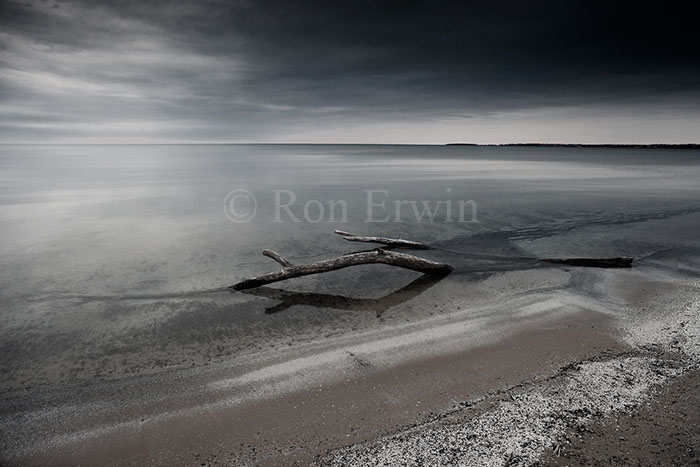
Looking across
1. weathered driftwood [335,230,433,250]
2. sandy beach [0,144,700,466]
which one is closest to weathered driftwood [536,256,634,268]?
sandy beach [0,144,700,466]

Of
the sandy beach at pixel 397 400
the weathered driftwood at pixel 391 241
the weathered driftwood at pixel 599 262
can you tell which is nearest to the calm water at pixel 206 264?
the weathered driftwood at pixel 391 241

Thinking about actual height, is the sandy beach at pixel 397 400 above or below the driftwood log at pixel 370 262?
below

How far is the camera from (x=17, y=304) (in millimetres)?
8062

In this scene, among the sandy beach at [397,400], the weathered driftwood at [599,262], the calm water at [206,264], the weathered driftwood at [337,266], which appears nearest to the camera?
the sandy beach at [397,400]

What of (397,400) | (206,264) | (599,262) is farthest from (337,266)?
(599,262)

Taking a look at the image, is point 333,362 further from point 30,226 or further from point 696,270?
point 30,226

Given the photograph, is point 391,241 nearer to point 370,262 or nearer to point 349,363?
point 370,262

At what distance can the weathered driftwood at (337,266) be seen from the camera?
29.4 ft

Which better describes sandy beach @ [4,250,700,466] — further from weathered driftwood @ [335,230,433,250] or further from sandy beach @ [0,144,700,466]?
weathered driftwood @ [335,230,433,250]

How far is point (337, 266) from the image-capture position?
914 cm

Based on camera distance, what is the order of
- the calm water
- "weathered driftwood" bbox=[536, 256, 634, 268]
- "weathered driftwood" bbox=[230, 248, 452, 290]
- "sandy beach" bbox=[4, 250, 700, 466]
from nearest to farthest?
"sandy beach" bbox=[4, 250, 700, 466] < the calm water < "weathered driftwood" bbox=[230, 248, 452, 290] < "weathered driftwood" bbox=[536, 256, 634, 268]

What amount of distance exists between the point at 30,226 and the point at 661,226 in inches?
1182

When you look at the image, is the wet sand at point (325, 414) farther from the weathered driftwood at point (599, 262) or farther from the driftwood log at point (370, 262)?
the weathered driftwood at point (599, 262)

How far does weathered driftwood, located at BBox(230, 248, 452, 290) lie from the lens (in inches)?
352
